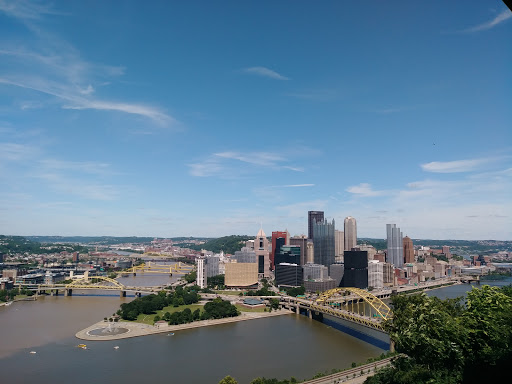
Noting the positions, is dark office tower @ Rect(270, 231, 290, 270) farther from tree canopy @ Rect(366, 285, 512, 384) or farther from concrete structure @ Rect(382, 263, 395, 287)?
tree canopy @ Rect(366, 285, 512, 384)

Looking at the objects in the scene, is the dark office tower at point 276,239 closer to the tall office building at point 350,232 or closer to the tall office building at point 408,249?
the tall office building at point 350,232

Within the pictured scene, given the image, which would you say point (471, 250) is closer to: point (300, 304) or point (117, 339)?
point (300, 304)

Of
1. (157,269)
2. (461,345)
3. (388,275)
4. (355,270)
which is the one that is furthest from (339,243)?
(461,345)

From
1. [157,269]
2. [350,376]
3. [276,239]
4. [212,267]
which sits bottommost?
[157,269]

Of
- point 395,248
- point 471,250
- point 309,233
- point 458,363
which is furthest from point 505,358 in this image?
point 471,250

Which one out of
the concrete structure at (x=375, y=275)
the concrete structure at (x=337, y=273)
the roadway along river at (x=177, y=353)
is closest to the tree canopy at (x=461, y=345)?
the roadway along river at (x=177, y=353)

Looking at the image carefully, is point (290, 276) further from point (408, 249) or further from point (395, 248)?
point (408, 249)

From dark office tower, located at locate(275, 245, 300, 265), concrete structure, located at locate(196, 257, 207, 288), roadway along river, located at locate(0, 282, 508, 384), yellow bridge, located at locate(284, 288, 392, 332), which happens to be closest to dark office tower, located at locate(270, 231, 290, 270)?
dark office tower, located at locate(275, 245, 300, 265)
